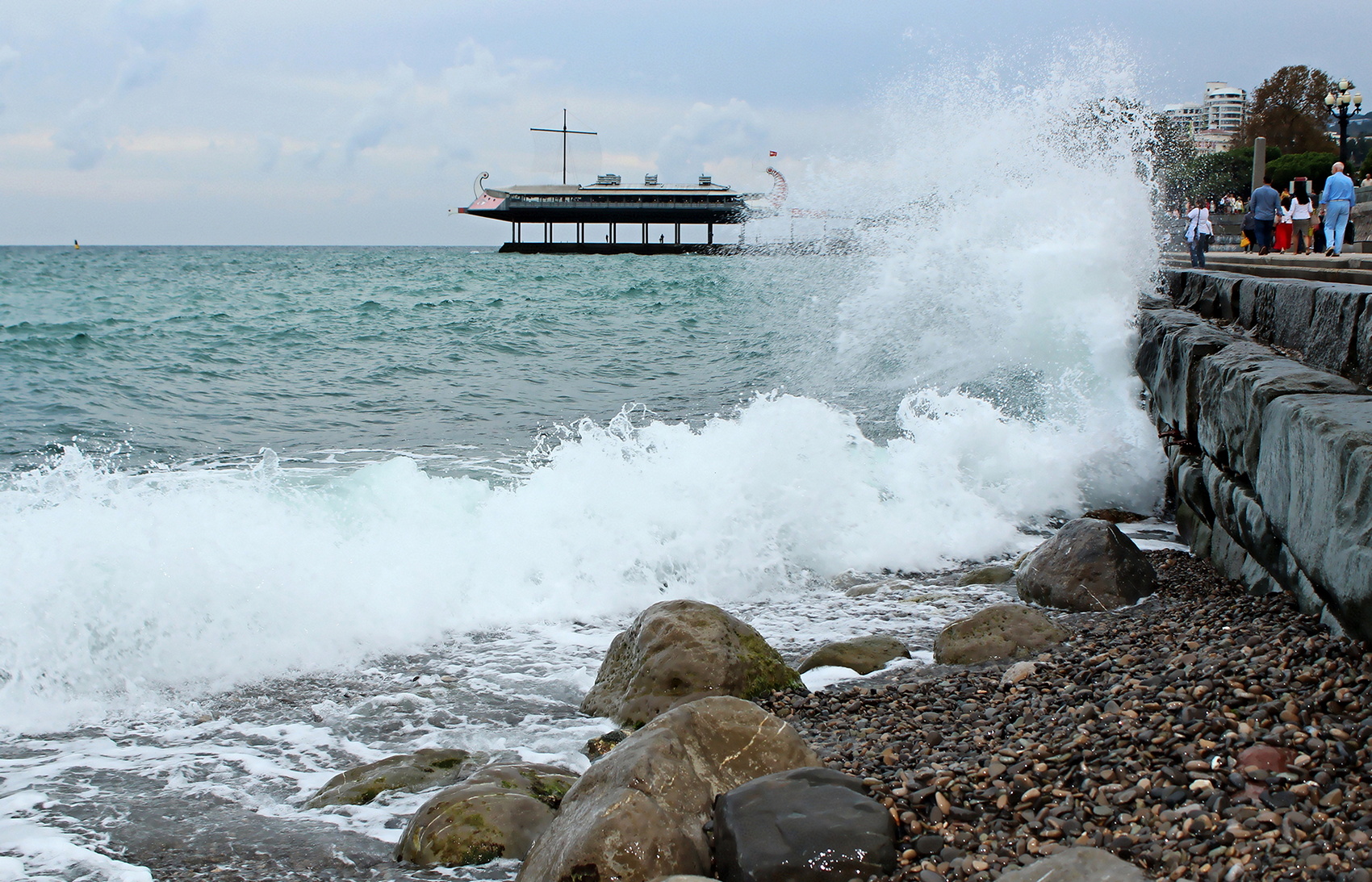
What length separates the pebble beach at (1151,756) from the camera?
2.04m

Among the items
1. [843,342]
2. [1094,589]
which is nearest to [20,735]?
[1094,589]

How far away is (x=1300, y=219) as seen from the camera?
1462 centimetres

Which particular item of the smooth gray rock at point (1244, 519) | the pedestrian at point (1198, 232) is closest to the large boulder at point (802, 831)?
the smooth gray rock at point (1244, 519)

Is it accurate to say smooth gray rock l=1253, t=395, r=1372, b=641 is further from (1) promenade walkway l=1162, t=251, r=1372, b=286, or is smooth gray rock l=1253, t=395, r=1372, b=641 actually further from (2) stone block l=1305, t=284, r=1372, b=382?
(1) promenade walkway l=1162, t=251, r=1372, b=286

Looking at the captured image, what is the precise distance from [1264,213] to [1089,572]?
12202 millimetres

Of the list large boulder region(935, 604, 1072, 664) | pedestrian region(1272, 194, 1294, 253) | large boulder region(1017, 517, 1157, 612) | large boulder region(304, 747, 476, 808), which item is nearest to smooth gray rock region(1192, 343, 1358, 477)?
large boulder region(1017, 517, 1157, 612)

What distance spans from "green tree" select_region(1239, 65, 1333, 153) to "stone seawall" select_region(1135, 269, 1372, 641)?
44405 mm

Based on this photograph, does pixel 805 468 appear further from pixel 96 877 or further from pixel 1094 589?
pixel 96 877

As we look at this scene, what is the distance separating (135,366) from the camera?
1381cm

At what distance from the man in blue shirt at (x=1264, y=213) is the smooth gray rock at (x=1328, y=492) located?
13.1m

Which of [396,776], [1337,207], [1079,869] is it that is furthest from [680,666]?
[1337,207]

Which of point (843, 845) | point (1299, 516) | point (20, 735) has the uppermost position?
point (1299, 516)

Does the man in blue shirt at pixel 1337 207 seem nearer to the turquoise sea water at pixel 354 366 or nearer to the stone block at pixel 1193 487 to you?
the turquoise sea water at pixel 354 366

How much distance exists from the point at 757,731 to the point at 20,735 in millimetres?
3048
